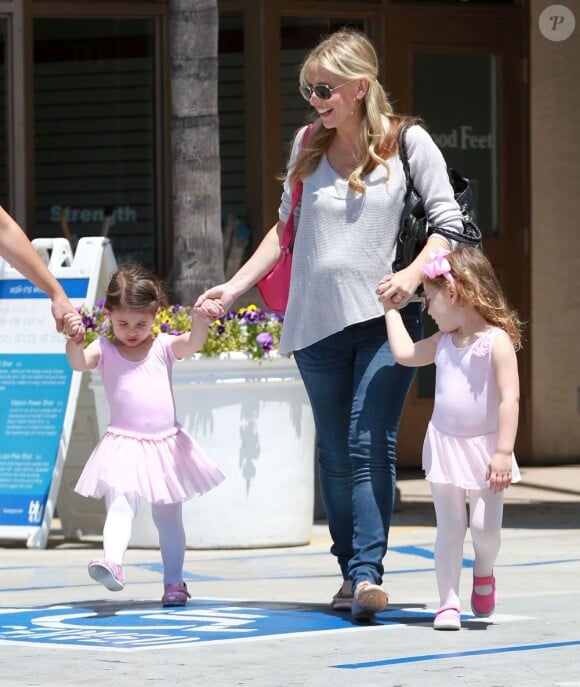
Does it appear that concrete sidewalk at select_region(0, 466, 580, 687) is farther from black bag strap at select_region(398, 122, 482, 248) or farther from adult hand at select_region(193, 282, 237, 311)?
black bag strap at select_region(398, 122, 482, 248)

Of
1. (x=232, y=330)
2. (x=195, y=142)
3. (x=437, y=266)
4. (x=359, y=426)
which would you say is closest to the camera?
(x=437, y=266)

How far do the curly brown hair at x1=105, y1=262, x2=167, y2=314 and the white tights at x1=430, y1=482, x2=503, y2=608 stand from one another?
1235 mm

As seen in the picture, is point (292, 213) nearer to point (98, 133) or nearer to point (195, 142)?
point (195, 142)

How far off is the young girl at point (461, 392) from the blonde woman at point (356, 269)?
13 cm

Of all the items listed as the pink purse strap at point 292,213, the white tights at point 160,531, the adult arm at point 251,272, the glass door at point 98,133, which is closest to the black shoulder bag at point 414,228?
the pink purse strap at point 292,213

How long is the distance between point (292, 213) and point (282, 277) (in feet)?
0.71

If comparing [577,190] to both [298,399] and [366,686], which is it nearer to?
[298,399]

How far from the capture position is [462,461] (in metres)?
5.01

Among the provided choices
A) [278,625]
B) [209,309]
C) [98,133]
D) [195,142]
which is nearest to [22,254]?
[209,309]

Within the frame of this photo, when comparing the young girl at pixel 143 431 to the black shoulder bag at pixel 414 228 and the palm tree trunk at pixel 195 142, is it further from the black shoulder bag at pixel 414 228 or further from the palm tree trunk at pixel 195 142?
the palm tree trunk at pixel 195 142

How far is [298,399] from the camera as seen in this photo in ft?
24.6

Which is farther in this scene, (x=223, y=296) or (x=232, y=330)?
(x=232, y=330)

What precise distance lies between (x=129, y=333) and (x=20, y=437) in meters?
2.32

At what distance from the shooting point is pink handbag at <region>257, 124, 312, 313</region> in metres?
5.53
